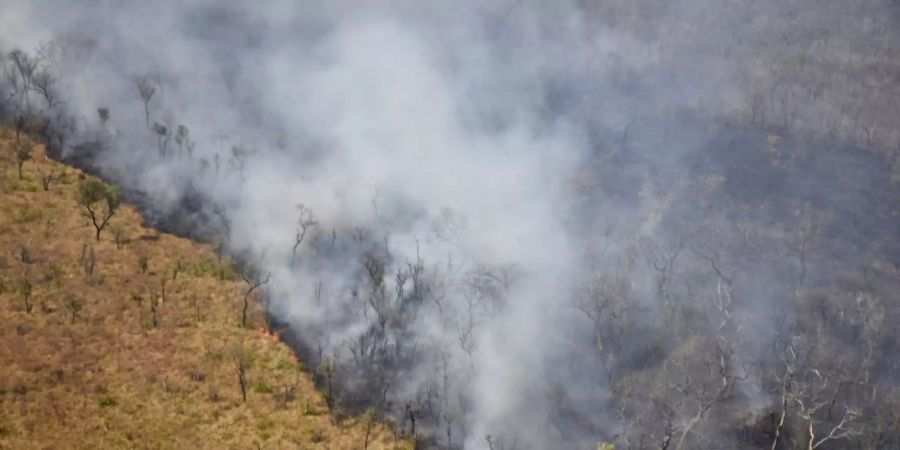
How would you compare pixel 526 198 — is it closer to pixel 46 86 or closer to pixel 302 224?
pixel 302 224

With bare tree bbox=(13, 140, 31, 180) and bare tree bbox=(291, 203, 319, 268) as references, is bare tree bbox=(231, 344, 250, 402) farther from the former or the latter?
bare tree bbox=(13, 140, 31, 180)

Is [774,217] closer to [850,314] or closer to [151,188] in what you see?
[850,314]

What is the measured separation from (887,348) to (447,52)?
52064 millimetres

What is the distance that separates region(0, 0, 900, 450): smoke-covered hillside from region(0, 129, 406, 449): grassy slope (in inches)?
104

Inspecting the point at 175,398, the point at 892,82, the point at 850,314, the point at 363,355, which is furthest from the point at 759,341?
the point at 892,82

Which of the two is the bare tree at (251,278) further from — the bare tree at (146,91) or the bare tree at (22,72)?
the bare tree at (22,72)

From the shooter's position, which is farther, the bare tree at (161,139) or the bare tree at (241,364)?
the bare tree at (161,139)

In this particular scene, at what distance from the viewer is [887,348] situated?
161 feet

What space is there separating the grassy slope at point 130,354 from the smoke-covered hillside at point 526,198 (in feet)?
8.66

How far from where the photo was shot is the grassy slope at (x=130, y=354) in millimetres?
36469

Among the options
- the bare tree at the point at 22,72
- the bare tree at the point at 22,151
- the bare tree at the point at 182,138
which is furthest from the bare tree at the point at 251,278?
the bare tree at the point at 22,72

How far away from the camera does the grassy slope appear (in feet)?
120

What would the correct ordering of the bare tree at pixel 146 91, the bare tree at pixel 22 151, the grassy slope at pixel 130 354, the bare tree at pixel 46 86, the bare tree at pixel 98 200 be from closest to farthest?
the grassy slope at pixel 130 354
the bare tree at pixel 98 200
the bare tree at pixel 22 151
the bare tree at pixel 46 86
the bare tree at pixel 146 91

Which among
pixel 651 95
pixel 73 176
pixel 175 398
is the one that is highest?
pixel 651 95
